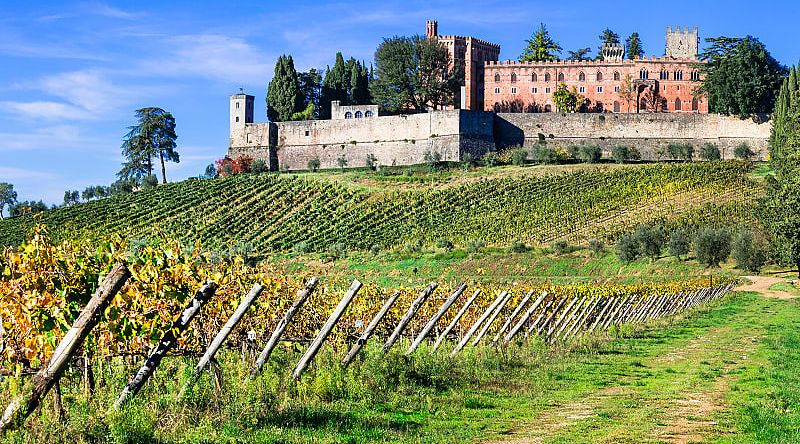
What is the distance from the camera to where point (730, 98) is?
82812 millimetres

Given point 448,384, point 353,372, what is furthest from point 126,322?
point 448,384

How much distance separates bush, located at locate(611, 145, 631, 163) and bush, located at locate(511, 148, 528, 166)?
6827 mm

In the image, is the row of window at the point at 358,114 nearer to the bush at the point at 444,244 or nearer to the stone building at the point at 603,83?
the stone building at the point at 603,83

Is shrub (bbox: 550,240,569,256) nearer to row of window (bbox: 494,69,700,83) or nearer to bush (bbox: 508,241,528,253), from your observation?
bush (bbox: 508,241,528,253)

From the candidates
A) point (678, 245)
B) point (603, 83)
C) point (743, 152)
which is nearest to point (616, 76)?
point (603, 83)

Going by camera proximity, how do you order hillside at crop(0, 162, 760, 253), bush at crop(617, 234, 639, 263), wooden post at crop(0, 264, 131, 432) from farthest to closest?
hillside at crop(0, 162, 760, 253), bush at crop(617, 234, 639, 263), wooden post at crop(0, 264, 131, 432)

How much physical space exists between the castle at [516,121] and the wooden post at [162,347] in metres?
72.6

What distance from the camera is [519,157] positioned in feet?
258

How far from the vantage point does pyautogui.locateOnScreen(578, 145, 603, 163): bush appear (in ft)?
257

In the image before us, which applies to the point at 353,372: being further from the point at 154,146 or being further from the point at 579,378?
the point at 154,146

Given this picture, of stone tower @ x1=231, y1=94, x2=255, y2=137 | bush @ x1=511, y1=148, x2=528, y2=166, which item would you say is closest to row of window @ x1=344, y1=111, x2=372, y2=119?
stone tower @ x1=231, y1=94, x2=255, y2=137

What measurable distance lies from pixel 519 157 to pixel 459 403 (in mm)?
67838

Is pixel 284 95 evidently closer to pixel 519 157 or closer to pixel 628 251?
pixel 519 157

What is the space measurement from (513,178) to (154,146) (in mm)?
37332
